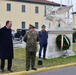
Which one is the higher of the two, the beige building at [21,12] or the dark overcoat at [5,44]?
the beige building at [21,12]

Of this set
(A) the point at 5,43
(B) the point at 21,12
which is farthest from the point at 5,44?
(B) the point at 21,12

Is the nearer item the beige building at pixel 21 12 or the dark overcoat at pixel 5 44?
the dark overcoat at pixel 5 44

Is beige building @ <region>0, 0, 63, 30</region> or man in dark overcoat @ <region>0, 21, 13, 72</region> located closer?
man in dark overcoat @ <region>0, 21, 13, 72</region>

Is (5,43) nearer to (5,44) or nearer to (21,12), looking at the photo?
(5,44)

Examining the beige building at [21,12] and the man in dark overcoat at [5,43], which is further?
the beige building at [21,12]

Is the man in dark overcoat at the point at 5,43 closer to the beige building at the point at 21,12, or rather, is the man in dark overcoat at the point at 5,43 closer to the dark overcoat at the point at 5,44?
the dark overcoat at the point at 5,44

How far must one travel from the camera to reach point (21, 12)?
65062 mm

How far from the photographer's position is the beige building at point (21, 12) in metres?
62.3

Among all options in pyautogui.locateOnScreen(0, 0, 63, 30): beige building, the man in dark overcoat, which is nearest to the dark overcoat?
the man in dark overcoat

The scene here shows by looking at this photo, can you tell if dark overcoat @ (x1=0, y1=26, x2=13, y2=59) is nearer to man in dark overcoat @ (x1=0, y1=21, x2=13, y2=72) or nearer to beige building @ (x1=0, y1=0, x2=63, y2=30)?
man in dark overcoat @ (x1=0, y1=21, x2=13, y2=72)

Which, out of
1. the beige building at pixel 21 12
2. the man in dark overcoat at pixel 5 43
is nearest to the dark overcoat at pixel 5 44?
the man in dark overcoat at pixel 5 43

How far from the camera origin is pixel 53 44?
61.4ft

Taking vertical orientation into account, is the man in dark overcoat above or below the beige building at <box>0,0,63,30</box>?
below

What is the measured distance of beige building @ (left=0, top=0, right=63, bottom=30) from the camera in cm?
6228
